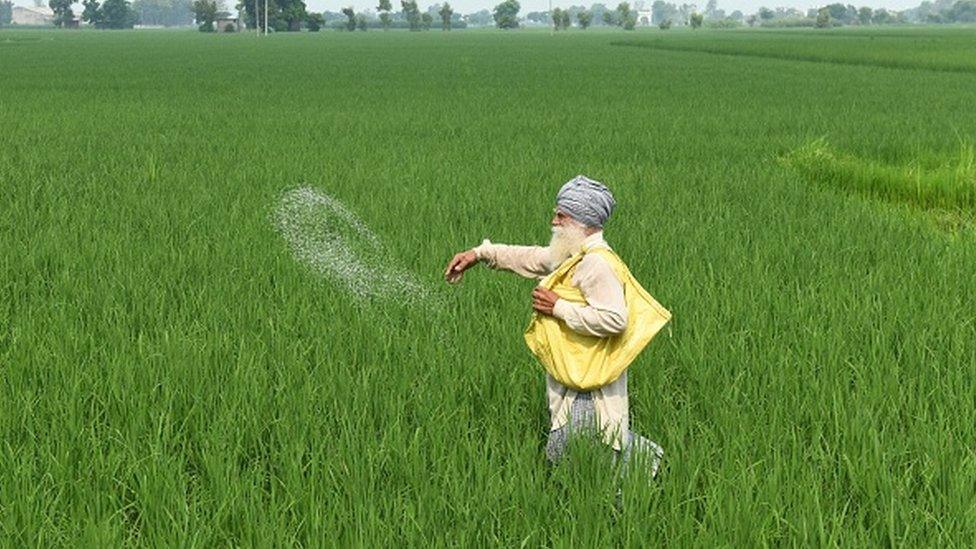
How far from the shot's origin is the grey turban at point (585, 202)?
1895 mm

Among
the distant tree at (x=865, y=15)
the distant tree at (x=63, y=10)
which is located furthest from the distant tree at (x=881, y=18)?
the distant tree at (x=63, y=10)

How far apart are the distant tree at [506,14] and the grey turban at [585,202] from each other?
133 m

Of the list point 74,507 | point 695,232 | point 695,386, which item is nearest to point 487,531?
point 74,507

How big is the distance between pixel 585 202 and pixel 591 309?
21cm

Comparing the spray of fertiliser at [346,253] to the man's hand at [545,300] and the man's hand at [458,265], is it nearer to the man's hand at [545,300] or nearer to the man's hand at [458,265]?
the man's hand at [458,265]

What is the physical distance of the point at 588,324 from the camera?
1815 mm

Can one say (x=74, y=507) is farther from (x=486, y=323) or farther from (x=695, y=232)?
(x=695, y=232)

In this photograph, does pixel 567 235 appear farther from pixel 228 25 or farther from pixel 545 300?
pixel 228 25

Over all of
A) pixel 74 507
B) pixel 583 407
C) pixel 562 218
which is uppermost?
pixel 562 218

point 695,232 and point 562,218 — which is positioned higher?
point 562,218

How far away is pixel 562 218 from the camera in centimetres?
194

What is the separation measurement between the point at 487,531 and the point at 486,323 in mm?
1447

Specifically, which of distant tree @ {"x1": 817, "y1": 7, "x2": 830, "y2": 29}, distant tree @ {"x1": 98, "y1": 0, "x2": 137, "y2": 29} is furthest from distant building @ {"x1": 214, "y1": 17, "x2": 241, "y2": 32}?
distant tree @ {"x1": 817, "y1": 7, "x2": 830, "y2": 29}

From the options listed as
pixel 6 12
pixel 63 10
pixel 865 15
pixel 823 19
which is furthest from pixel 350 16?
pixel 865 15
